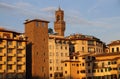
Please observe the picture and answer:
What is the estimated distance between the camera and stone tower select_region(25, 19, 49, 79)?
100750 millimetres

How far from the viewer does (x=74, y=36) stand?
125 m

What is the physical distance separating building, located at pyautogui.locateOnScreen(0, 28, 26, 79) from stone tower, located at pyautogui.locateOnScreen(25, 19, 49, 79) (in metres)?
3.83

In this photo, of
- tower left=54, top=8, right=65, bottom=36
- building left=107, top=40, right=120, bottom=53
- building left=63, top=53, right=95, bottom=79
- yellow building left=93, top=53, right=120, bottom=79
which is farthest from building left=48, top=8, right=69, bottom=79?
tower left=54, top=8, right=65, bottom=36

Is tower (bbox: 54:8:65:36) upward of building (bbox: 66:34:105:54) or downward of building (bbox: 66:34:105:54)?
upward

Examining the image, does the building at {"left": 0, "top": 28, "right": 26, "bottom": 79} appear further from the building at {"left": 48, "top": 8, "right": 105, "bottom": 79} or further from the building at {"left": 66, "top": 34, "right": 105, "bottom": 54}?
the building at {"left": 66, "top": 34, "right": 105, "bottom": 54}

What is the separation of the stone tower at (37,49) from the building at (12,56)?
12.6ft

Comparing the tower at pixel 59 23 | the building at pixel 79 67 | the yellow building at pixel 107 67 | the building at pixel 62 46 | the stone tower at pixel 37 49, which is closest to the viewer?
the yellow building at pixel 107 67

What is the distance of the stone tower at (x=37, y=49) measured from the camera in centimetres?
10075

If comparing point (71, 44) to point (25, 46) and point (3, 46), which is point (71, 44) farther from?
point (3, 46)

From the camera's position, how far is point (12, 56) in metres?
95.7

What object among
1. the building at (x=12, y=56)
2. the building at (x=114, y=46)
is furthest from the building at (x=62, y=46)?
the building at (x=12, y=56)

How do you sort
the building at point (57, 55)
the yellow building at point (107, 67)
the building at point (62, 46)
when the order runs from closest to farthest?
the yellow building at point (107, 67) < the building at point (57, 55) < the building at point (62, 46)

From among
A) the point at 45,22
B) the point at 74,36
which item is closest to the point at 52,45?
the point at 45,22

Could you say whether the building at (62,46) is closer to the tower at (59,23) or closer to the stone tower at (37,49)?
the tower at (59,23)
